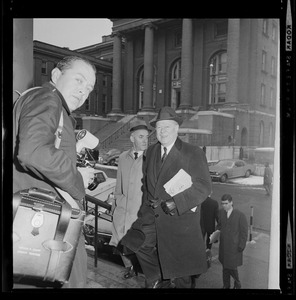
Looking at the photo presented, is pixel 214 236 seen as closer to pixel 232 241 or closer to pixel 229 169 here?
pixel 232 241

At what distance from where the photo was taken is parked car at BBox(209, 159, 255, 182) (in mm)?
2299

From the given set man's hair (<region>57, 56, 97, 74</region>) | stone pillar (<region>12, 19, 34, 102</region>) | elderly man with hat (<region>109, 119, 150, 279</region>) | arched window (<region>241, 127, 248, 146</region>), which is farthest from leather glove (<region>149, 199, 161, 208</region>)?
stone pillar (<region>12, 19, 34, 102</region>)

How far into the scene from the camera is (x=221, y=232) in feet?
7.68

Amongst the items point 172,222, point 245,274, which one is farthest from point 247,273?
point 172,222

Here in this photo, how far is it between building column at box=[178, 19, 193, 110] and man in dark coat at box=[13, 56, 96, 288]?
76 cm

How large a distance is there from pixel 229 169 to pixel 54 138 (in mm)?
1409

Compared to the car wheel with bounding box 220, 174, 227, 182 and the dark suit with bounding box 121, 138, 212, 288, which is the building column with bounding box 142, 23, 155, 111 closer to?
the dark suit with bounding box 121, 138, 212, 288

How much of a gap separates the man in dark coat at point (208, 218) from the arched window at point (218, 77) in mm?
841

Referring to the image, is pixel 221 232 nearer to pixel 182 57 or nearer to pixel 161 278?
pixel 161 278

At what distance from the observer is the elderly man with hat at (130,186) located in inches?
92.4

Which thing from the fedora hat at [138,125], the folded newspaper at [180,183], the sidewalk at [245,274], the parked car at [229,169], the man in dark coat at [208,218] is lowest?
the sidewalk at [245,274]

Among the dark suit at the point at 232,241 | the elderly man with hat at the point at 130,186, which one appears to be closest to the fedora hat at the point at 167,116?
the elderly man with hat at the point at 130,186

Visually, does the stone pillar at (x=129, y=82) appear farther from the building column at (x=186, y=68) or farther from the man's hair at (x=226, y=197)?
the man's hair at (x=226, y=197)
